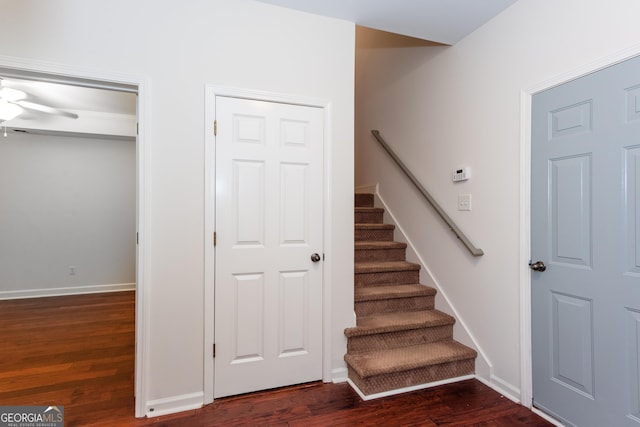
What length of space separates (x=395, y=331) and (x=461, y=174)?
4.34ft

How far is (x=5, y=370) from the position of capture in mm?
2402

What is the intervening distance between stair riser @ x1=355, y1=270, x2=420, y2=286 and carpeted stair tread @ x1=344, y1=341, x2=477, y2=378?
0.61 metres

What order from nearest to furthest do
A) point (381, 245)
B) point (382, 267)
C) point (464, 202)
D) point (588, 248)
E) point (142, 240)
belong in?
point (588, 248), point (142, 240), point (464, 202), point (382, 267), point (381, 245)

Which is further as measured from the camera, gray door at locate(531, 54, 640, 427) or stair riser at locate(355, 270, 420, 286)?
stair riser at locate(355, 270, 420, 286)

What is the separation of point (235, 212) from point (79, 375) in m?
1.74

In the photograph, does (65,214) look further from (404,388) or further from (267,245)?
(404,388)

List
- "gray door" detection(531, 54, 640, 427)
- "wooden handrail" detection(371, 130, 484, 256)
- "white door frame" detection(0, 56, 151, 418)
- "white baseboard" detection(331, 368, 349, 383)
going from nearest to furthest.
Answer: "gray door" detection(531, 54, 640, 427) < "white door frame" detection(0, 56, 151, 418) < "white baseboard" detection(331, 368, 349, 383) < "wooden handrail" detection(371, 130, 484, 256)

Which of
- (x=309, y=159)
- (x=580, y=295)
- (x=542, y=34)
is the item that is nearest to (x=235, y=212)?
(x=309, y=159)

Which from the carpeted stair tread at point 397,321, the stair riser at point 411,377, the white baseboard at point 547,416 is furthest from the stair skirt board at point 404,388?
the white baseboard at point 547,416

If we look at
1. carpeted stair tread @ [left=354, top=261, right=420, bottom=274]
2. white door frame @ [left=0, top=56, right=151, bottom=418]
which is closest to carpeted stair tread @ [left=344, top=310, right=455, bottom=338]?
carpeted stair tread @ [left=354, top=261, right=420, bottom=274]

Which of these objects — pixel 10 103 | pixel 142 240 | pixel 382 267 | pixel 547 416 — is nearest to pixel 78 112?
pixel 10 103

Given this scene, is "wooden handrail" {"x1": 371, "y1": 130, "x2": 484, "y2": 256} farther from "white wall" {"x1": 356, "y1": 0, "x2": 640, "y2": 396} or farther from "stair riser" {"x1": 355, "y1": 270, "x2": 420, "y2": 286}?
"stair riser" {"x1": 355, "y1": 270, "x2": 420, "y2": 286}

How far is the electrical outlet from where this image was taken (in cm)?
246

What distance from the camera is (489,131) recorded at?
7.47 ft
